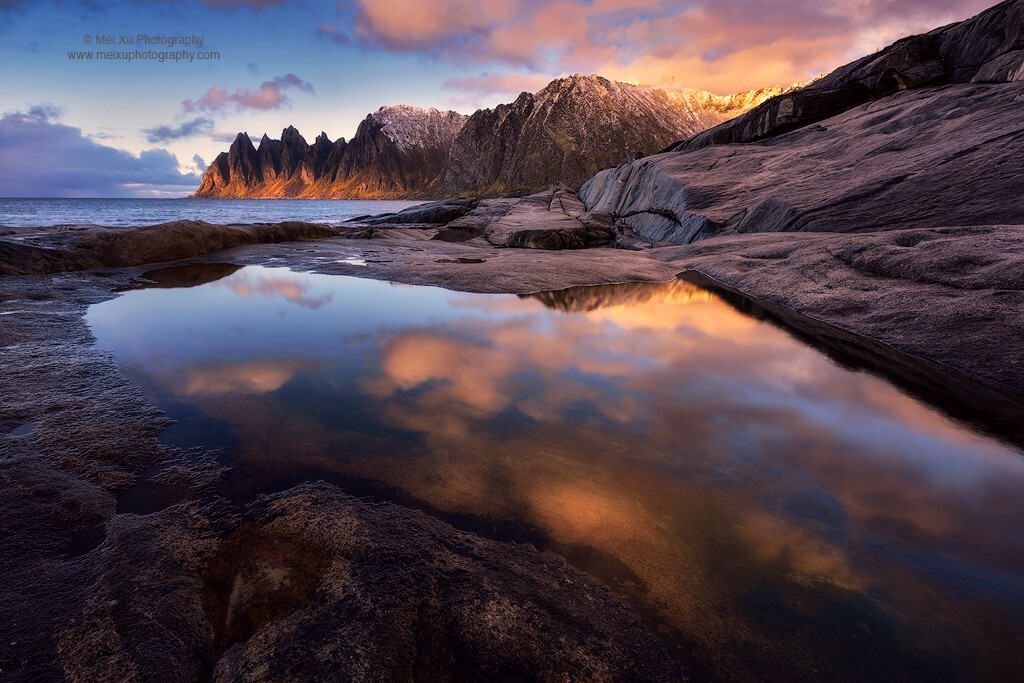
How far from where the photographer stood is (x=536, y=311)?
22.0 feet

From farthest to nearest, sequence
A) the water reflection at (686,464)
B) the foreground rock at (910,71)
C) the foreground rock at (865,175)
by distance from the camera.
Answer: the foreground rock at (910,71)
the foreground rock at (865,175)
the water reflection at (686,464)

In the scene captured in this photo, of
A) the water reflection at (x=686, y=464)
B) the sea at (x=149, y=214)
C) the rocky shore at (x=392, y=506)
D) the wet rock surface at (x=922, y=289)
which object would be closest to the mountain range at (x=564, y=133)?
the sea at (x=149, y=214)

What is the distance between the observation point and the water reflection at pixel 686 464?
5.67 ft

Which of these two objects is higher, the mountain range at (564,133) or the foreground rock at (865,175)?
the mountain range at (564,133)

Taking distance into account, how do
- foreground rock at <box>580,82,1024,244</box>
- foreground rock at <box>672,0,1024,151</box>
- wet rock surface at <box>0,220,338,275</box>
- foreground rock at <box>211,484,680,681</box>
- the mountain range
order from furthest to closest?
the mountain range → foreground rock at <box>672,0,1024,151</box> → wet rock surface at <box>0,220,338,275</box> → foreground rock at <box>580,82,1024,244</box> → foreground rock at <box>211,484,680,681</box>

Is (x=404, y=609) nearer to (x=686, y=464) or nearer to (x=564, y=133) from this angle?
(x=686, y=464)

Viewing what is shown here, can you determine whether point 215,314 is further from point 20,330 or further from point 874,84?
point 874,84

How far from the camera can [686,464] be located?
9.05 feet

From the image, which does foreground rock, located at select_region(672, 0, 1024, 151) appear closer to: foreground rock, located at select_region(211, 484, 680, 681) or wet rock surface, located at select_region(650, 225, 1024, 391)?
wet rock surface, located at select_region(650, 225, 1024, 391)

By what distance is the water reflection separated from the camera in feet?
5.67

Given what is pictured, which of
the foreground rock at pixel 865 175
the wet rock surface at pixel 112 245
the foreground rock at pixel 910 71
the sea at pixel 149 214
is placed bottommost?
the sea at pixel 149 214

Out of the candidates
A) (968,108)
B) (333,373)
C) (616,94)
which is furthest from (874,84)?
(616,94)

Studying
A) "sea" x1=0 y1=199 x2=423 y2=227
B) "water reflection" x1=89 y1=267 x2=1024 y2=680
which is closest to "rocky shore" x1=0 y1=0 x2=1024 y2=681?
"water reflection" x1=89 y1=267 x2=1024 y2=680

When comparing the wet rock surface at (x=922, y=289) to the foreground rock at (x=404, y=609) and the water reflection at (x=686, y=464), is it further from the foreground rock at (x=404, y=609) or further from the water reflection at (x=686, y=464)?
the foreground rock at (x=404, y=609)
